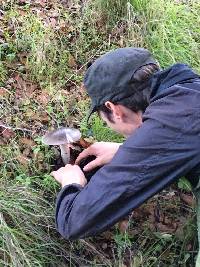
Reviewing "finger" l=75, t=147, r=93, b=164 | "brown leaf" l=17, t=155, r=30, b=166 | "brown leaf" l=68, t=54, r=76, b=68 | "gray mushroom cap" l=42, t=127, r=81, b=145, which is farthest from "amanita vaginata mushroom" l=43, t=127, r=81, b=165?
"brown leaf" l=68, t=54, r=76, b=68

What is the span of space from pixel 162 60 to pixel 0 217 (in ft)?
7.17

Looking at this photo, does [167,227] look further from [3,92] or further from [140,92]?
[3,92]

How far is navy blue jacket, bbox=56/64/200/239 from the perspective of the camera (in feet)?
6.97

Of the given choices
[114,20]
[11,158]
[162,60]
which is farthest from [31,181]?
[114,20]

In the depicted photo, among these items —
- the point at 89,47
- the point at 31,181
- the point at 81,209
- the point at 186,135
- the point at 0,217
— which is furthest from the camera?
the point at 89,47

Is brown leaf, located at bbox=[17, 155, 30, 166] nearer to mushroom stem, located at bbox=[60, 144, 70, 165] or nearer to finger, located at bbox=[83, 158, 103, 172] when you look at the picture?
mushroom stem, located at bbox=[60, 144, 70, 165]

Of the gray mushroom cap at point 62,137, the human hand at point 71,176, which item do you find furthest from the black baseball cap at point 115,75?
the gray mushroom cap at point 62,137

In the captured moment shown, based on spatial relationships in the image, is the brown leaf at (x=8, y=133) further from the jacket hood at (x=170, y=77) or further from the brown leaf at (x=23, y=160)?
the jacket hood at (x=170, y=77)

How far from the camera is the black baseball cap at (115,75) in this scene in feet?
7.88

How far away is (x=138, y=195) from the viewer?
2.21 metres

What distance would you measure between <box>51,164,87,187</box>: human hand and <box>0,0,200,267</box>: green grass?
272 millimetres

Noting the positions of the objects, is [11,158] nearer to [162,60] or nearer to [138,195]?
[138,195]

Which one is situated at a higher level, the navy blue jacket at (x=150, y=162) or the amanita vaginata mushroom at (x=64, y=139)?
the navy blue jacket at (x=150, y=162)

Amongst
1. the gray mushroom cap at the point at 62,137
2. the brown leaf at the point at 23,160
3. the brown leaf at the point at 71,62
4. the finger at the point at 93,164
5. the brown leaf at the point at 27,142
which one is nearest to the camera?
the finger at the point at 93,164
